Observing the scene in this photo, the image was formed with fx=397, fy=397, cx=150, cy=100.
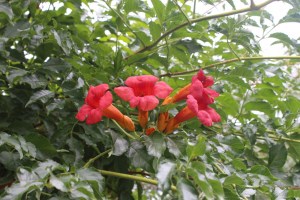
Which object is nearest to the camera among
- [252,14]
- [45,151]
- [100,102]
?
[100,102]

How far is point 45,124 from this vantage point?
1580mm

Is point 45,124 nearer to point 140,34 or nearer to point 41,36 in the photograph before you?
point 41,36

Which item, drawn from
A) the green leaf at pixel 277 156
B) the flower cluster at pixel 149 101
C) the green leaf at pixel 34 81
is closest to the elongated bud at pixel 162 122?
the flower cluster at pixel 149 101

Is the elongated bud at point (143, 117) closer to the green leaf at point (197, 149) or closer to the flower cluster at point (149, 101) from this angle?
the flower cluster at point (149, 101)

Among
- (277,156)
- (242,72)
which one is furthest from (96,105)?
(277,156)

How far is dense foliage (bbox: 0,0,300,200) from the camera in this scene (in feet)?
3.89

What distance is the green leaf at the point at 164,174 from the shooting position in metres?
0.95

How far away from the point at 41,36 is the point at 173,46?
0.55m

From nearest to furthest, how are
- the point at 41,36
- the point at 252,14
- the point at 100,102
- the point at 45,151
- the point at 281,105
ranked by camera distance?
the point at 100,102
the point at 45,151
the point at 41,36
the point at 252,14
the point at 281,105

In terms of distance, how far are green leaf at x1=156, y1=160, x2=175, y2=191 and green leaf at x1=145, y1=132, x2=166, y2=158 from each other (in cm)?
16

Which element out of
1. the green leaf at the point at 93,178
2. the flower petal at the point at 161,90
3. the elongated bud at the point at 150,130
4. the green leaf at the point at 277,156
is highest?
the flower petal at the point at 161,90

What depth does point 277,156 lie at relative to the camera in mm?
1679

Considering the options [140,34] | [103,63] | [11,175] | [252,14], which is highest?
[252,14]

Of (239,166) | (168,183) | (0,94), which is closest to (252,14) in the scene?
(239,166)
